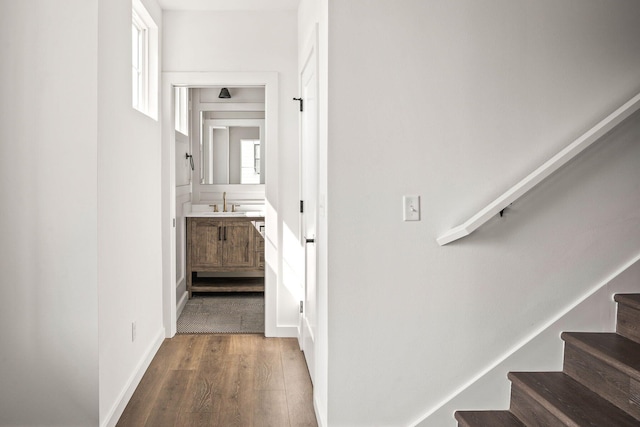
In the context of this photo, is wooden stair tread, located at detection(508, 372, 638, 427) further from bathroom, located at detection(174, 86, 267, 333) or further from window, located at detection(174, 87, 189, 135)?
window, located at detection(174, 87, 189, 135)

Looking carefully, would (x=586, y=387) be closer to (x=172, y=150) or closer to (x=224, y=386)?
(x=224, y=386)

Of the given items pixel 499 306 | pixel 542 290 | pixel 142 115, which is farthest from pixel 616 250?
pixel 142 115

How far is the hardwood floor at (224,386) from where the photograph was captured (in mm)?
3068

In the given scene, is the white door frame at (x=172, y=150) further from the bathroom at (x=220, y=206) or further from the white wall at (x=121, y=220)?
the bathroom at (x=220, y=206)

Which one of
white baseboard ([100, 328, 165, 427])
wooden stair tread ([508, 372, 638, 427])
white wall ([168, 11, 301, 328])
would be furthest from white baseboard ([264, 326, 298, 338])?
wooden stair tread ([508, 372, 638, 427])

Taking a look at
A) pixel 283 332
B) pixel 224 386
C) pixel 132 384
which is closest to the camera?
pixel 132 384

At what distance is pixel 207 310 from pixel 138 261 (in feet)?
6.88

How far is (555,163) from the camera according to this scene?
8.03 ft

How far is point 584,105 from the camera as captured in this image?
2662 mm

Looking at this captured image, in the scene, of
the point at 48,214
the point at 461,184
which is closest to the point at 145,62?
the point at 48,214

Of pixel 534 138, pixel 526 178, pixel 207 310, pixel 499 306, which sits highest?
pixel 534 138

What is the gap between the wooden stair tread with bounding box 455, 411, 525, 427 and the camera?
248 cm

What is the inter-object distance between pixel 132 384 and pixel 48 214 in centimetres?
121

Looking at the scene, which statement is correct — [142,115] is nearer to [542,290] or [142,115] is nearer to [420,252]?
[420,252]
